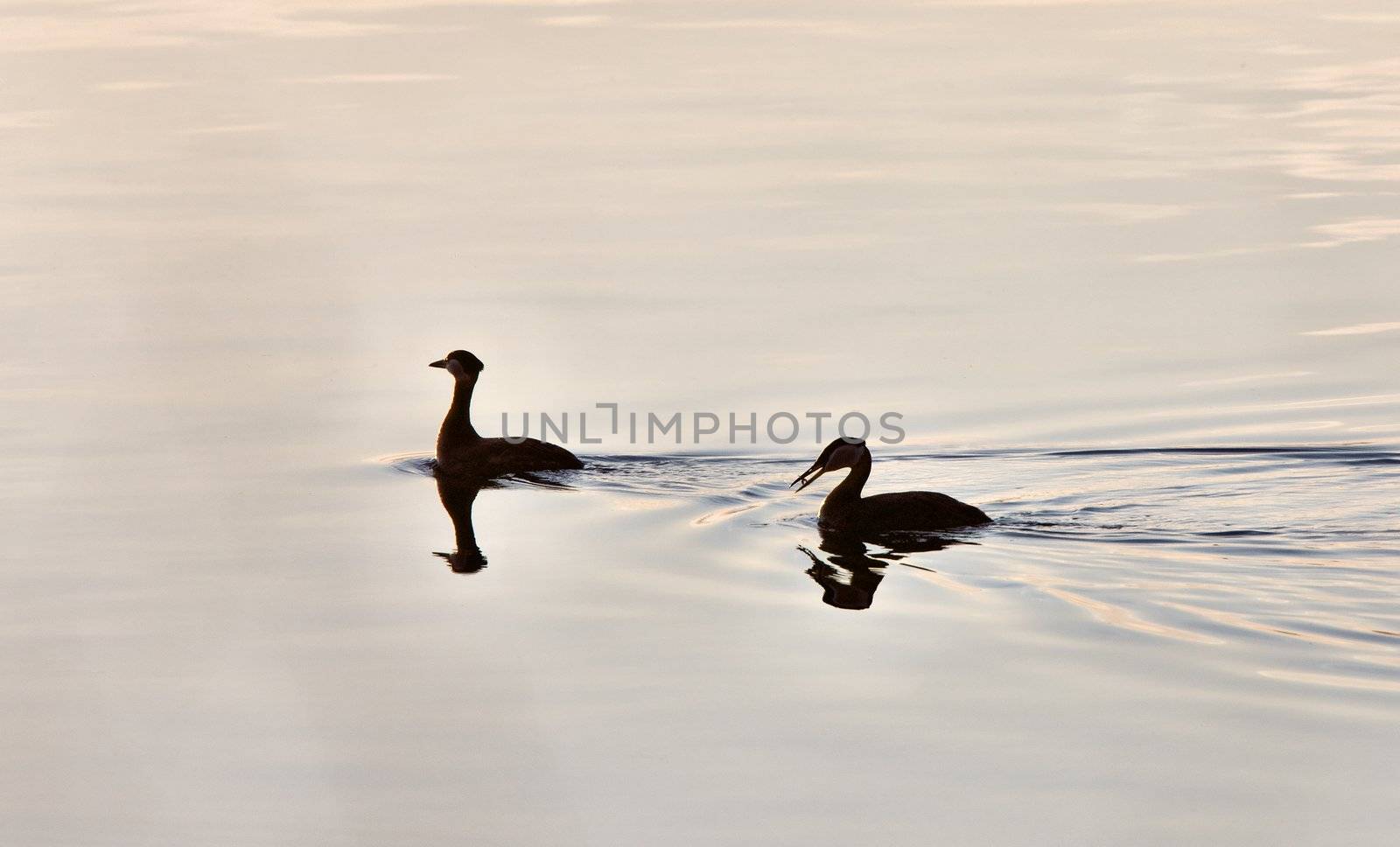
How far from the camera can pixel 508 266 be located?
20.2 meters

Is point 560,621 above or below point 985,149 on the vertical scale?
below

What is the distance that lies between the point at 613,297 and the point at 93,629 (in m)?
8.58

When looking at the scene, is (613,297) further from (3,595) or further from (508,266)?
(3,595)

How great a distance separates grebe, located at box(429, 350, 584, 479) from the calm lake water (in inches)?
11.0

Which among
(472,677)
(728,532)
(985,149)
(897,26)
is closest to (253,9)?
(897,26)

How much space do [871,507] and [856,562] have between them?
0.82 m

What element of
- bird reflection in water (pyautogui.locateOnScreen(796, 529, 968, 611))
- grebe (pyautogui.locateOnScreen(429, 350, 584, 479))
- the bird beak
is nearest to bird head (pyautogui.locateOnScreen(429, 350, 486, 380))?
grebe (pyautogui.locateOnScreen(429, 350, 584, 479))

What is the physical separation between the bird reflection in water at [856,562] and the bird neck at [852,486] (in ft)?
0.79

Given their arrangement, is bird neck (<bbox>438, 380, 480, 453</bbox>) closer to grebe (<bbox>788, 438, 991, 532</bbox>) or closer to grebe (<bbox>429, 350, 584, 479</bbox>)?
grebe (<bbox>429, 350, 584, 479</bbox>)

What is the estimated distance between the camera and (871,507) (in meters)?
13.3

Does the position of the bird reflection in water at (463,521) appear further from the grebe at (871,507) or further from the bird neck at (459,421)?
the grebe at (871,507)

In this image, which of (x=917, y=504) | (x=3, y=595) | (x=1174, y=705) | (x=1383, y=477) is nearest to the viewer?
(x=1174, y=705)

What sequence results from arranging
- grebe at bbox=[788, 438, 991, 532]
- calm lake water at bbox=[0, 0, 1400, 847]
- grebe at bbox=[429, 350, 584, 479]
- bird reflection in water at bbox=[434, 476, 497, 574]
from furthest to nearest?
grebe at bbox=[429, 350, 584, 479] → grebe at bbox=[788, 438, 991, 532] → bird reflection in water at bbox=[434, 476, 497, 574] → calm lake water at bbox=[0, 0, 1400, 847]

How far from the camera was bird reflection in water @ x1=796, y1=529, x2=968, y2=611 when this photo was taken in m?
11.6
